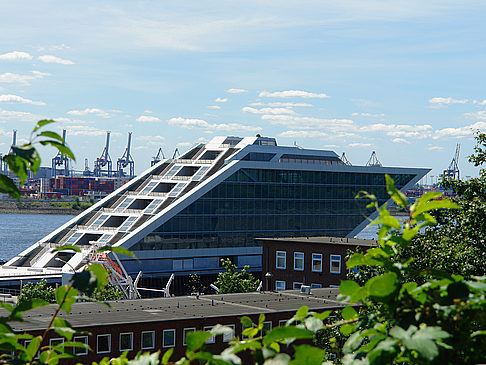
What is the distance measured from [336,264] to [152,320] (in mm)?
29441

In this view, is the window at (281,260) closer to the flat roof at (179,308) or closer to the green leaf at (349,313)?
the flat roof at (179,308)

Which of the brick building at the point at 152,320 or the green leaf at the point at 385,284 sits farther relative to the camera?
the brick building at the point at 152,320

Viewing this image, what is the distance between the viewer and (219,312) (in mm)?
36906

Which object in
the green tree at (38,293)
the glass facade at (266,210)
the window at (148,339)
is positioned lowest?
the green tree at (38,293)

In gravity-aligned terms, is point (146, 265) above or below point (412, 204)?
below

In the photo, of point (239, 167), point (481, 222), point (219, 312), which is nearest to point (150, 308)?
point (219, 312)

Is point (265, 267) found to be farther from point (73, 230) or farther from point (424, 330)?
point (424, 330)

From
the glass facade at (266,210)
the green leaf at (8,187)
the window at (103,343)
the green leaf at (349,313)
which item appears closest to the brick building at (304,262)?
the glass facade at (266,210)

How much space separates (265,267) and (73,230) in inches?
1053

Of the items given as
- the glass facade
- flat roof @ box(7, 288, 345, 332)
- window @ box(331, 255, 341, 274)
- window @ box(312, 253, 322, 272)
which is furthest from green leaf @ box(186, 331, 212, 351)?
the glass facade

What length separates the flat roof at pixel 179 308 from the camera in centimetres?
3319

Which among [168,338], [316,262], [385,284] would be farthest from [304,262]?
[385,284]

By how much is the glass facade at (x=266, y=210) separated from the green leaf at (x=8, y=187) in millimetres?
74674

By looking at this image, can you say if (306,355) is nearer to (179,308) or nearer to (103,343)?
(103,343)
